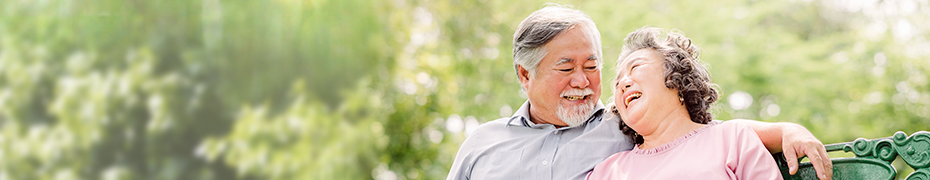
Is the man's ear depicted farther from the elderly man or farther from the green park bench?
the green park bench

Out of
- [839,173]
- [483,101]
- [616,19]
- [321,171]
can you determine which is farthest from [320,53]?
[839,173]

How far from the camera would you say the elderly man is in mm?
1868

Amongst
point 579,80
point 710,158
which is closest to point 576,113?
point 579,80

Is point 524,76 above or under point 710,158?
above

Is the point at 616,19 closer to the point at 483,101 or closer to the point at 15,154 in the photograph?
the point at 483,101

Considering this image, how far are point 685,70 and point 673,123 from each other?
0.44 ft

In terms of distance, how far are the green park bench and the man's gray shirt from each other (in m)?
0.54

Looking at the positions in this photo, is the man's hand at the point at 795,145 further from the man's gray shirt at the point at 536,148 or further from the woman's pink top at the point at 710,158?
the man's gray shirt at the point at 536,148

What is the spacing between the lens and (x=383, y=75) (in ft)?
25.6

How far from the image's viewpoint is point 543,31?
2.04 metres

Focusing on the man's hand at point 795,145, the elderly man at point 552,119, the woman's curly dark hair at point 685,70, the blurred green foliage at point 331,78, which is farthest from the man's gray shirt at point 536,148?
the blurred green foliage at point 331,78

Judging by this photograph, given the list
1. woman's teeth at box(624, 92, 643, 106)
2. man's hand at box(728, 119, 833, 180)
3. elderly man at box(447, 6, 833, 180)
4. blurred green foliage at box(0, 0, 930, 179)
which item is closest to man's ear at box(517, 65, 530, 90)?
elderly man at box(447, 6, 833, 180)

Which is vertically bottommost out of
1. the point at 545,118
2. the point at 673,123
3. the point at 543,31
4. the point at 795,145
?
the point at 795,145

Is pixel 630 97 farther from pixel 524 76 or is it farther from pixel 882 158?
pixel 524 76
